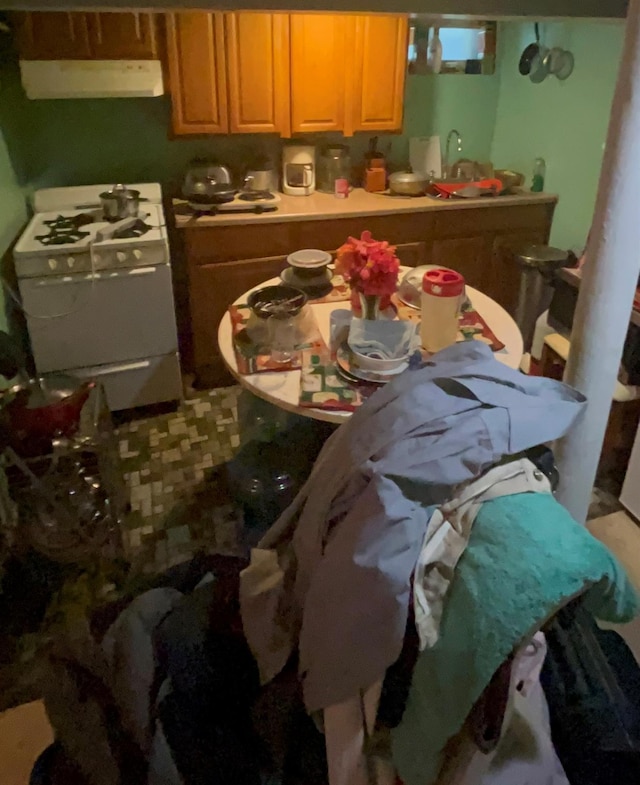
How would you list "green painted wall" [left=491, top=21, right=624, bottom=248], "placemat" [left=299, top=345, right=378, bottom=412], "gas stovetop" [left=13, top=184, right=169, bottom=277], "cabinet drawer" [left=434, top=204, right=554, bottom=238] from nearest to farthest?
"placemat" [left=299, top=345, right=378, bottom=412]
"gas stovetop" [left=13, top=184, right=169, bottom=277]
"green painted wall" [left=491, top=21, right=624, bottom=248]
"cabinet drawer" [left=434, top=204, right=554, bottom=238]

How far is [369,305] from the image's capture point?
5.92 ft

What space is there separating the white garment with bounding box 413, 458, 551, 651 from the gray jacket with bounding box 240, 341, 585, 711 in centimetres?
2

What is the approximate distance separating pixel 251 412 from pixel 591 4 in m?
1.55

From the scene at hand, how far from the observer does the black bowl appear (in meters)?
1.84

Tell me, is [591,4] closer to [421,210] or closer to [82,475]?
[421,210]

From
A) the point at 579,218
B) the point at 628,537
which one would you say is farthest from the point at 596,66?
the point at 628,537

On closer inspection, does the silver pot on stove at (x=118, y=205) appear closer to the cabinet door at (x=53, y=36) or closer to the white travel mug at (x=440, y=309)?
the cabinet door at (x=53, y=36)

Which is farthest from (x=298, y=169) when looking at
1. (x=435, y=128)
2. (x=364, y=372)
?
(x=364, y=372)

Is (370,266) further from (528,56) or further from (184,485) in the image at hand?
(528,56)

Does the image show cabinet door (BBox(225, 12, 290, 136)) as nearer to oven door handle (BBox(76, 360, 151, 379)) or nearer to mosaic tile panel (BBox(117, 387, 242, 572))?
oven door handle (BBox(76, 360, 151, 379))

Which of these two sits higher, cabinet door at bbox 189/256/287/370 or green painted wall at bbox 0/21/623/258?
green painted wall at bbox 0/21/623/258

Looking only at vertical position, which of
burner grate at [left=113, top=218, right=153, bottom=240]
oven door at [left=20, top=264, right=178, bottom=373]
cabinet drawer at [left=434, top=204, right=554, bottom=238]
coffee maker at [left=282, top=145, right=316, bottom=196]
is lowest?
oven door at [left=20, top=264, right=178, bottom=373]

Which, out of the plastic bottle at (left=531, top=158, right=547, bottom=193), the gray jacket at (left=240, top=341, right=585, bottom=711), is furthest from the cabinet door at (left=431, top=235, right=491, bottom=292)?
the gray jacket at (left=240, top=341, right=585, bottom=711)

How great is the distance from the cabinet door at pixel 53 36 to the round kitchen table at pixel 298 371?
4.33ft
